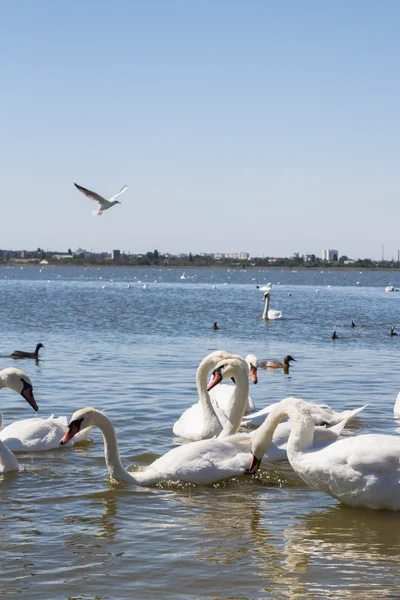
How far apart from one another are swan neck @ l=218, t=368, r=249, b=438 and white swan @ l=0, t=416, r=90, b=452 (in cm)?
A: 168

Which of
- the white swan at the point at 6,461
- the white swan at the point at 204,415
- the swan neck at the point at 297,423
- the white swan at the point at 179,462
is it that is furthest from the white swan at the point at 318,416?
the white swan at the point at 6,461

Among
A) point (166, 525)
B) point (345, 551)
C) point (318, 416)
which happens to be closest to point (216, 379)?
point (318, 416)

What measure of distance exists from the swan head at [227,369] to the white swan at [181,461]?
1.50 meters

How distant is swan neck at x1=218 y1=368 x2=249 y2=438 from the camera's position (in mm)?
10352

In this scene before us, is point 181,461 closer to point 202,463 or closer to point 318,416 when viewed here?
point 202,463

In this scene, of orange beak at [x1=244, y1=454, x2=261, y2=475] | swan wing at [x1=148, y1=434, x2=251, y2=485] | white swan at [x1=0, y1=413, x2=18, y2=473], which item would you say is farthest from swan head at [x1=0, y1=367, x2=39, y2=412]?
orange beak at [x1=244, y1=454, x2=261, y2=475]

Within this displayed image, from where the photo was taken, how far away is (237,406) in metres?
10.3

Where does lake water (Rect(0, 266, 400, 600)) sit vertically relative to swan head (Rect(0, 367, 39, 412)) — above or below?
below

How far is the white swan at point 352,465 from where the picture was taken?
25.2 feet

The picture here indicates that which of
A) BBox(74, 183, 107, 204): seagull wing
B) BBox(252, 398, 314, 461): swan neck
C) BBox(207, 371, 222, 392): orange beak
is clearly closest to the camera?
BBox(252, 398, 314, 461): swan neck

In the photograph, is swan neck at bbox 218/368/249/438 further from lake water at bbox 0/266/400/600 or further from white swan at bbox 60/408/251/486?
white swan at bbox 60/408/251/486

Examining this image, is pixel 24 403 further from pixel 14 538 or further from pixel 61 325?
pixel 61 325

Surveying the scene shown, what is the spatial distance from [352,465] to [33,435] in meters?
4.19

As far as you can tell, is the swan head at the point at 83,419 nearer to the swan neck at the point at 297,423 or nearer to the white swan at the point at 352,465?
the swan neck at the point at 297,423
